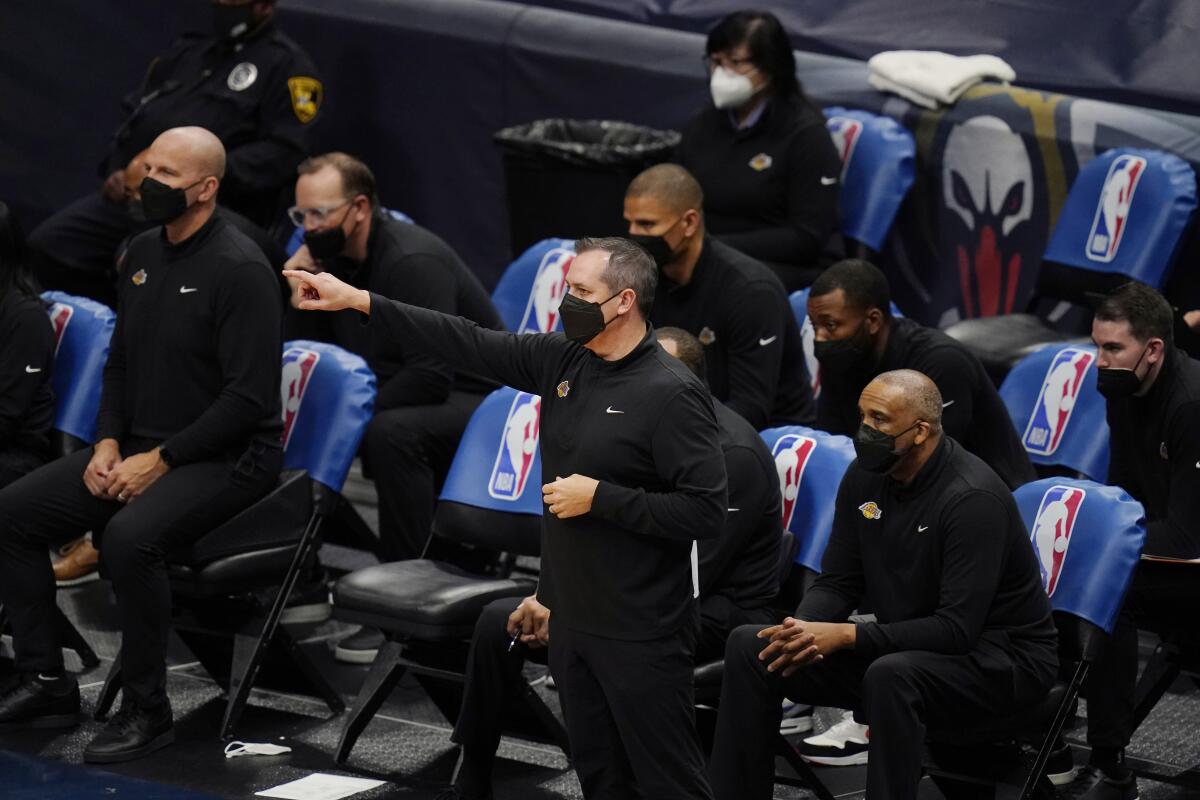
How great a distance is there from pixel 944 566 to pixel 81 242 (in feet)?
16.0

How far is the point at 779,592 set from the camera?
5.48m

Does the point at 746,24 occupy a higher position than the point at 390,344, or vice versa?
the point at 746,24

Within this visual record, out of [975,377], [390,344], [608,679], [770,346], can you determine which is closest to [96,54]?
[390,344]

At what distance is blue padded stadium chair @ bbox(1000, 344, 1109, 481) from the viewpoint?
6.12 m

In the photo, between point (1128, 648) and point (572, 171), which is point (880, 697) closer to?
point (1128, 648)

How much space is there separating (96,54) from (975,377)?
569 centimetres

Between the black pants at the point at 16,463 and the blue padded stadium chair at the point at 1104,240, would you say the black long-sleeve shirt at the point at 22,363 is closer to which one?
the black pants at the point at 16,463

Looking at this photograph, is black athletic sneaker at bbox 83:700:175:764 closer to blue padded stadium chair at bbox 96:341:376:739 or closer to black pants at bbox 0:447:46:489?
blue padded stadium chair at bbox 96:341:376:739

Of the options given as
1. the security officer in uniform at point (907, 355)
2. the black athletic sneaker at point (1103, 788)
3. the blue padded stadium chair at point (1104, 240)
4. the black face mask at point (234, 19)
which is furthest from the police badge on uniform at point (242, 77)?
the black athletic sneaker at point (1103, 788)

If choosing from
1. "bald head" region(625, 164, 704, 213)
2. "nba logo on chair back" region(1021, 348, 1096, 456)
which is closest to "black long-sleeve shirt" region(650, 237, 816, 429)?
"bald head" region(625, 164, 704, 213)

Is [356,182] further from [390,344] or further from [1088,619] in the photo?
[1088,619]

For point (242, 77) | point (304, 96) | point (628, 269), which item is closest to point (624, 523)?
point (628, 269)

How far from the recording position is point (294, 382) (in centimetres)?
622

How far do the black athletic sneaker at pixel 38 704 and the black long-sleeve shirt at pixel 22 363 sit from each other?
872 millimetres
